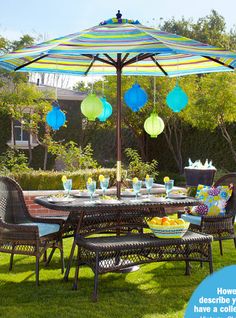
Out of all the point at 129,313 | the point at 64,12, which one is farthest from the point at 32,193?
the point at 64,12

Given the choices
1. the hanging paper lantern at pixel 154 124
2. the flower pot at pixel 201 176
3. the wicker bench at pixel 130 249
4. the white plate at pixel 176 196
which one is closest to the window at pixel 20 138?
the flower pot at pixel 201 176

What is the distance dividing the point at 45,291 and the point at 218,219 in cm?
226

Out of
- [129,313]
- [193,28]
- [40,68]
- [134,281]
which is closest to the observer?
[129,313]

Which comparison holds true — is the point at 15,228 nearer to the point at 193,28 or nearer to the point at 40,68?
the point at 40,68

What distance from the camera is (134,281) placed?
5438 mm

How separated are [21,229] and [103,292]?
1028 millimetres

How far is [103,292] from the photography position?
505 centimetres

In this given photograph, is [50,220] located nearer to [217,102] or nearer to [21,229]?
[21,229]

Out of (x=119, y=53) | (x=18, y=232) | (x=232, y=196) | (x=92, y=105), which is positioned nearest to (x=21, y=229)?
(x=18, y=232)

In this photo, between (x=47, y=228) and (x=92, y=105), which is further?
(x=92, y=105)

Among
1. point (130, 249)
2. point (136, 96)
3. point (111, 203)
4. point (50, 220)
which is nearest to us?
point (130, 249)

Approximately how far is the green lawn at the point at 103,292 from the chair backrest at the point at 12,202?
0.56m

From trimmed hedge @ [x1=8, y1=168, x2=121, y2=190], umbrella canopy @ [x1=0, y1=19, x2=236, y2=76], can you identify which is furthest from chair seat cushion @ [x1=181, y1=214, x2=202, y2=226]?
trimmed hedge @ [x1=8, y1=168, x2=121, y2=190]

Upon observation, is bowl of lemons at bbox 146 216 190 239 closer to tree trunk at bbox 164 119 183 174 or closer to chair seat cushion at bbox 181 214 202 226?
chair seat cushion at bbox 181 214 202 226
